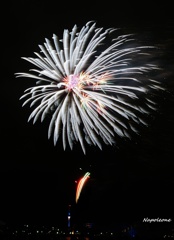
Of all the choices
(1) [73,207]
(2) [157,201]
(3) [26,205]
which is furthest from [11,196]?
(2) [157,201]

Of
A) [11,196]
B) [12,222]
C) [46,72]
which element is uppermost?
[11,196]

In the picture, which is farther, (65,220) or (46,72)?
(65,220)

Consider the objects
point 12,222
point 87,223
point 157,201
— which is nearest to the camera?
point 12,222

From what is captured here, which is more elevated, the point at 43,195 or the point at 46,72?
the point at 43,195

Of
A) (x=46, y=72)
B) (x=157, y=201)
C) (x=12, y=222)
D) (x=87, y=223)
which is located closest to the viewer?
(x=46, y=72)

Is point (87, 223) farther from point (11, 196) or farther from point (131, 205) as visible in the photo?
point (11, 196)

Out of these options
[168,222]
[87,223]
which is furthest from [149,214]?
[87,223]

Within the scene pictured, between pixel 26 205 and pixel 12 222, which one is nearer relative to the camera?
pixel 12 222

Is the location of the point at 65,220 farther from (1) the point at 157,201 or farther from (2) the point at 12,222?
(1) the point at 157,201

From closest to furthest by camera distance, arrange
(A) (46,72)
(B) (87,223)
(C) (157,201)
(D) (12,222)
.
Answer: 1. (A) (46,72)
2. (D) (12,222)
3. (C) (157,201)
4. (B) (87,223)
